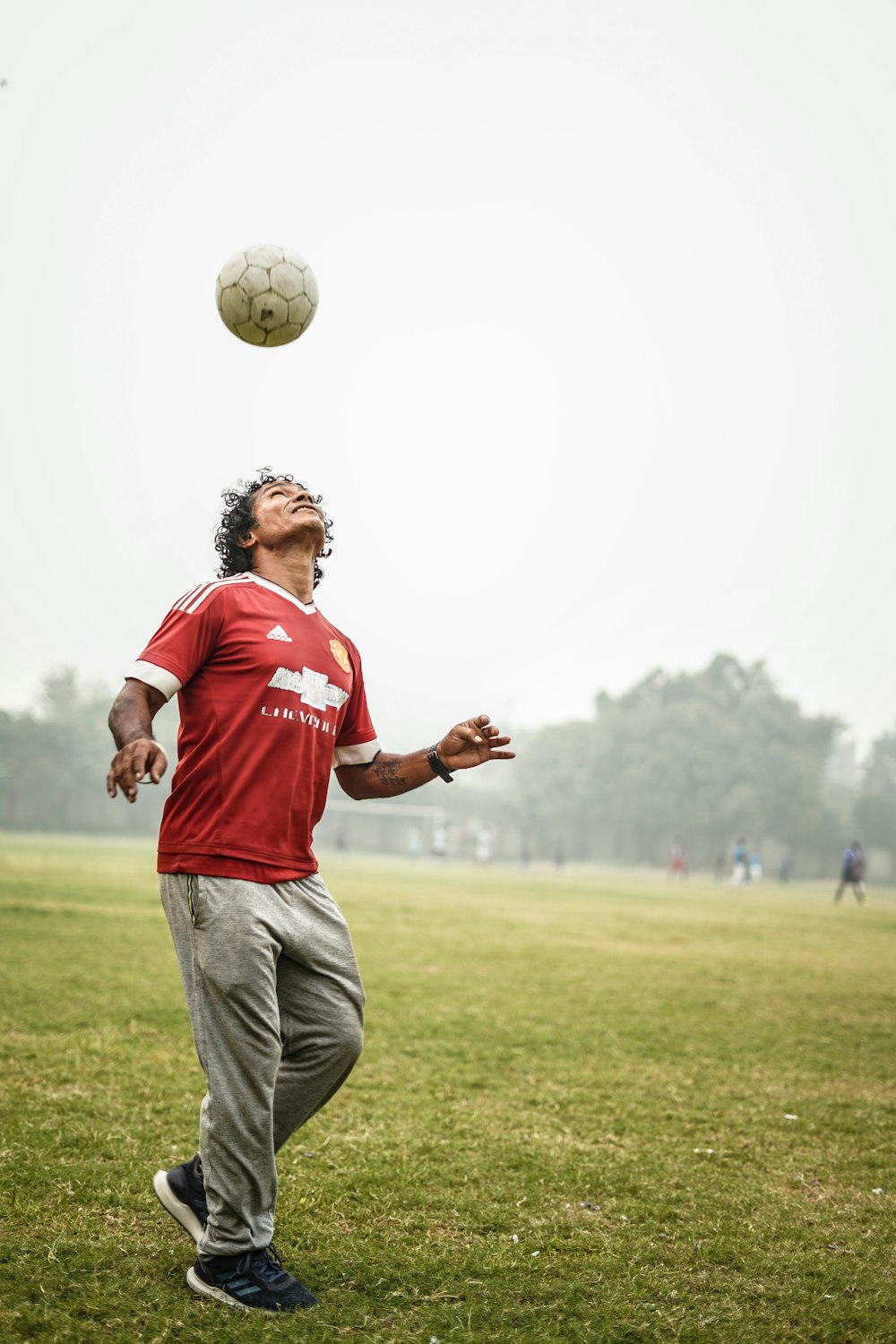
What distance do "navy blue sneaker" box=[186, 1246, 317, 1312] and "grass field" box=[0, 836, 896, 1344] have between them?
0.08m

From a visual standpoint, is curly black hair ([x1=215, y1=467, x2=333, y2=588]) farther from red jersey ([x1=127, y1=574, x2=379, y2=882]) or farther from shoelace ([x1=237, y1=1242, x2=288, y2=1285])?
shoelace ([x1=237, y1=1242, x2=288, y2=1285])

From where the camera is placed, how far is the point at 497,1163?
5.41 m

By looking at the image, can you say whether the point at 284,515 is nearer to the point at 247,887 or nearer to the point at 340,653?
the point at 340,653

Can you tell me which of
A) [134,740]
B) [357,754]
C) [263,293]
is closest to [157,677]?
[134,740]

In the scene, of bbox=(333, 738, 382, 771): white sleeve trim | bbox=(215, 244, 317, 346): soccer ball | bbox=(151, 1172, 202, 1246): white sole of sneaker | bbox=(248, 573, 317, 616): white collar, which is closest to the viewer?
bbox=(151, 1172, 202, 1246): white sole of sneaker

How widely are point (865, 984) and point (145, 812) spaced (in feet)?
225

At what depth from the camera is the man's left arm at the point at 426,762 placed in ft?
15.1

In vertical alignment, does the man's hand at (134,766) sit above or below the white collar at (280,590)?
below

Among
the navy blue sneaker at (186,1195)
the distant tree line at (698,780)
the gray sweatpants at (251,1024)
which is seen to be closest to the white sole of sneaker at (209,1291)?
the gray sweatpants at (251,1024)

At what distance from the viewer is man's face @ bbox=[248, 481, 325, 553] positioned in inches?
172

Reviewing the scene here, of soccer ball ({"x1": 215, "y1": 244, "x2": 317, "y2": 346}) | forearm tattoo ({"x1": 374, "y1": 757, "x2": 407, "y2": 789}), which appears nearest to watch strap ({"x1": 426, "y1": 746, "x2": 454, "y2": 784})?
forearm tattoo ({"x1": 374, "y1": 757, "x2": 407, "y2": 789})

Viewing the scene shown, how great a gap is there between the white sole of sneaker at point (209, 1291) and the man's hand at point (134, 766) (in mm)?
1657

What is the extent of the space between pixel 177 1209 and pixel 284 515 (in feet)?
8.75

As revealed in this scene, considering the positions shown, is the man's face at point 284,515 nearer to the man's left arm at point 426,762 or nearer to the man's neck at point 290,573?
the man's neck at point 290,573
